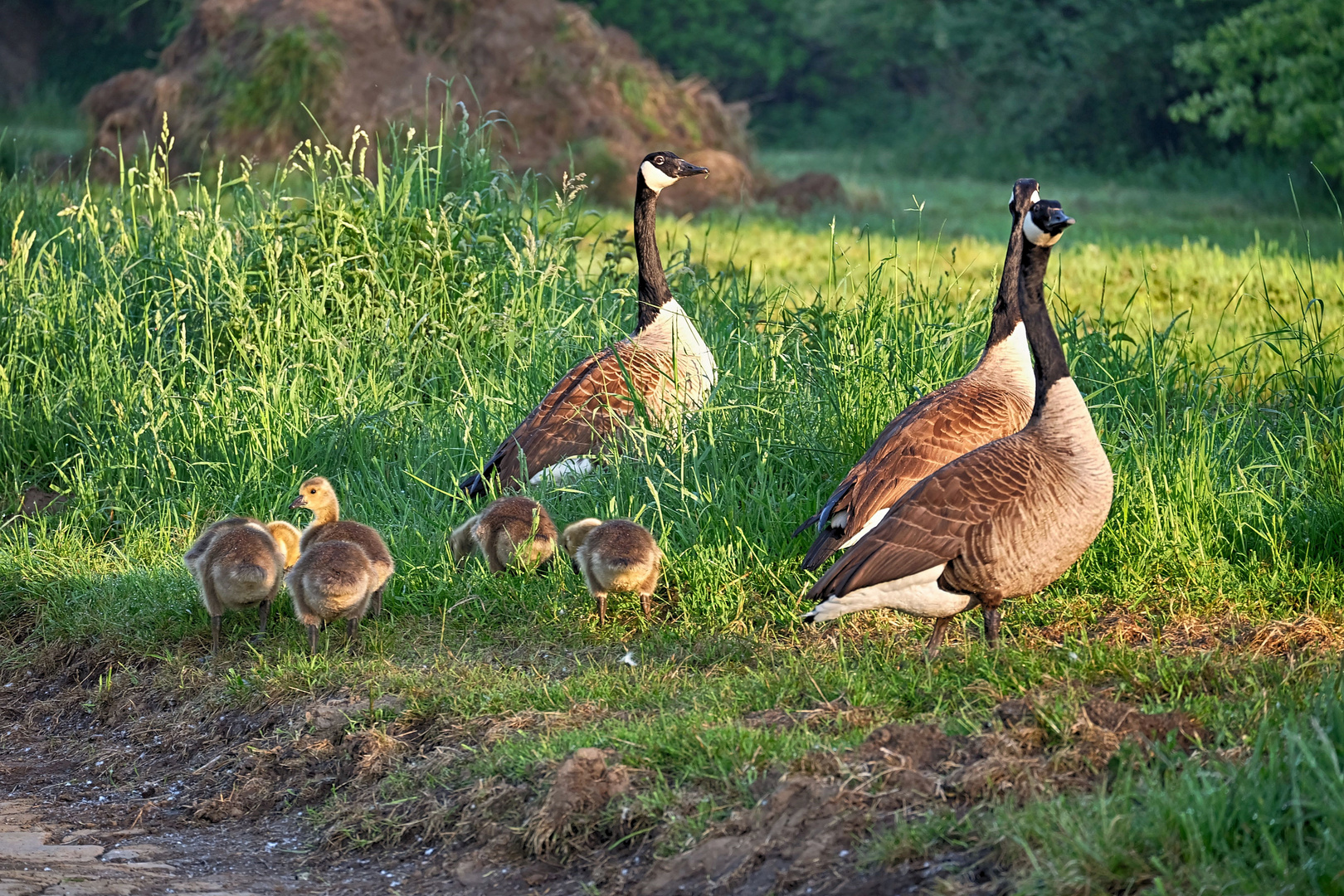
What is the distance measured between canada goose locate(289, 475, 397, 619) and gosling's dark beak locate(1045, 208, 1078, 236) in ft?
9.88

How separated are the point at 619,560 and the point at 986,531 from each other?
142 cm

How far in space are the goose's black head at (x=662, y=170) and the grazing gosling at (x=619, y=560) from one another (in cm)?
348

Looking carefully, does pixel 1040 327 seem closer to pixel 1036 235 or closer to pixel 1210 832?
pixel 1036 235

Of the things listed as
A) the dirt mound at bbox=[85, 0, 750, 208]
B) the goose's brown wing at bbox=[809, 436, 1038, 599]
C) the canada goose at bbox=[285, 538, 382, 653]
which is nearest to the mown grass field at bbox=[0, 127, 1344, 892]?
the canada goose at bbox=[285, 538, 382, 653]

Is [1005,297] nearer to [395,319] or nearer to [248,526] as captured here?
[248,526]

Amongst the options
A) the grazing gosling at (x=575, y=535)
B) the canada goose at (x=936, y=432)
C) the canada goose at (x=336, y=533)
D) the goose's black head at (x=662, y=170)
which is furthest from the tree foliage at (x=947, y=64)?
the grazing gosling at (x=575, y=535)

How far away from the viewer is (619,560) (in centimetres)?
541

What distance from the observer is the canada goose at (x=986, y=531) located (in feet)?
16.1

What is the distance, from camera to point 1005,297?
251 inches

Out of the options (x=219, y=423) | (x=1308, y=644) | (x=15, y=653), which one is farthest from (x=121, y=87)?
(x=1308, y=644)

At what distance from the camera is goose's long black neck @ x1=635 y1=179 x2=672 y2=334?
814 cm

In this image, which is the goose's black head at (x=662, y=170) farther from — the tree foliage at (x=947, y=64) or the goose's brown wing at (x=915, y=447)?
the tree foliage at (x=947, y=64)

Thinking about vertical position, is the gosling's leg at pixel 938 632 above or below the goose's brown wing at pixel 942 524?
below

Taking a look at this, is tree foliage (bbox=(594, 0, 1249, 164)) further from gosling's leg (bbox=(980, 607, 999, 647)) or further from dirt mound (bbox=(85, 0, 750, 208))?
gosling's leg (bbox=(980, 607, 999, 647))
